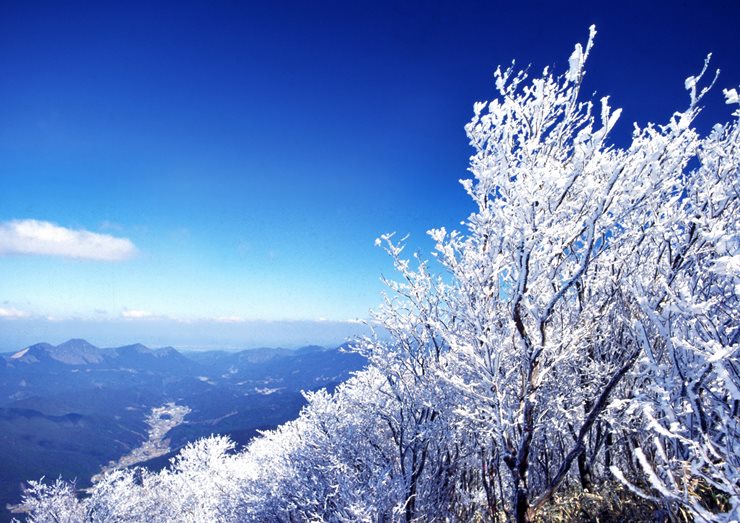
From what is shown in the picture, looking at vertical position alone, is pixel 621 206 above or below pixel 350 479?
above

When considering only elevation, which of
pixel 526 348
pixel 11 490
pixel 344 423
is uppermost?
pixel 526 348

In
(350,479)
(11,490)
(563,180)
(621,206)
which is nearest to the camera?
(563,180)

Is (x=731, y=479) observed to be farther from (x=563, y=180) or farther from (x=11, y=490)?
(x=11, y=490)

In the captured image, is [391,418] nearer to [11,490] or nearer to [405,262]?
[405,262]

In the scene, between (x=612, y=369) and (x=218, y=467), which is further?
(x=218, y=467)

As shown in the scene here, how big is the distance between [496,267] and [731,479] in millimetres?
3365

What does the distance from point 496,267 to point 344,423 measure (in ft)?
43.0

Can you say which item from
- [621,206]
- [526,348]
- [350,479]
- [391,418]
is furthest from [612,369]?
[350,479]

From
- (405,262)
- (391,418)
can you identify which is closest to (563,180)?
(405,262)

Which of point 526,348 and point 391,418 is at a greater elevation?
point 526,348

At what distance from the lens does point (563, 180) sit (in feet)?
16.5

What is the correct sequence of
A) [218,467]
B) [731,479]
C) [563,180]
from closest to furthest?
[731,479] < [563,180] < [218,467]

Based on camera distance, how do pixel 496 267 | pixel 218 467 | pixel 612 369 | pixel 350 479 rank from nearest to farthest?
pixel 496 267 → pixel 612 369 → pixel 350 479 → pixel 218 467

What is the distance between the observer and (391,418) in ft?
44.0
